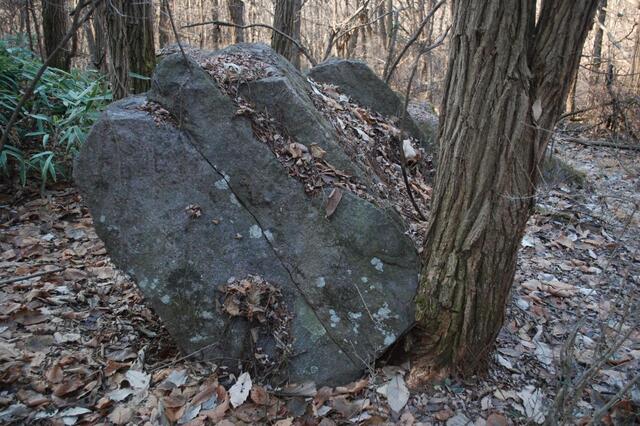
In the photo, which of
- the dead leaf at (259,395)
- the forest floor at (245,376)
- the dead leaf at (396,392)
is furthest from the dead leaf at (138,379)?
the dead leaf at (396,392)

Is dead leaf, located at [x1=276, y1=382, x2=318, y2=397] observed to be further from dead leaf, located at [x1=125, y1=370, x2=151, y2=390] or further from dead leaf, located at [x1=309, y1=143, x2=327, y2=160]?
dead leaf, located at [x1=309, y1=143, x2=327, y2=160]

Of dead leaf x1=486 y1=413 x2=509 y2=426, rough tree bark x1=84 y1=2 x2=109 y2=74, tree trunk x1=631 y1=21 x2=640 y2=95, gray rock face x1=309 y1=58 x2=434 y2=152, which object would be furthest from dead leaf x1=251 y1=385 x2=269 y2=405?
tree trunk x1=631 y1=21 x2=640 y2=95

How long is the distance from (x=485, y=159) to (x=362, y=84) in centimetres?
246

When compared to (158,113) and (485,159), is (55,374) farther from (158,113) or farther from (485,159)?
(485,159)

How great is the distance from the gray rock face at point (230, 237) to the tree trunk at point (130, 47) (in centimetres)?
190

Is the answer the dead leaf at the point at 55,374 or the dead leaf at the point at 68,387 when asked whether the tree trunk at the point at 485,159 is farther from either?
the dead leaf at the point at 55,374

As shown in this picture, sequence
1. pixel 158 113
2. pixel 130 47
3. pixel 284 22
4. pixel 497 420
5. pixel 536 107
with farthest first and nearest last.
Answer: pixel 284 22
pixel 130 47
pixel 158 113
pixel 497 420
pixel 536 107

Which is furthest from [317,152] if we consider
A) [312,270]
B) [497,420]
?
[497,420]

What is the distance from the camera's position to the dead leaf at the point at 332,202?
2.75m

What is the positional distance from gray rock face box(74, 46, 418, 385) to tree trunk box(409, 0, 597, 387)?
0.81 feet

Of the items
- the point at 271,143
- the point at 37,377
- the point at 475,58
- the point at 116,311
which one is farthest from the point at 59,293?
the point at 475,58

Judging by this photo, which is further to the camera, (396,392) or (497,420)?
(396,392)

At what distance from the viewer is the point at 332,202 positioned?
2.76 m

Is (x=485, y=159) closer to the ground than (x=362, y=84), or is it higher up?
closer to the ground
